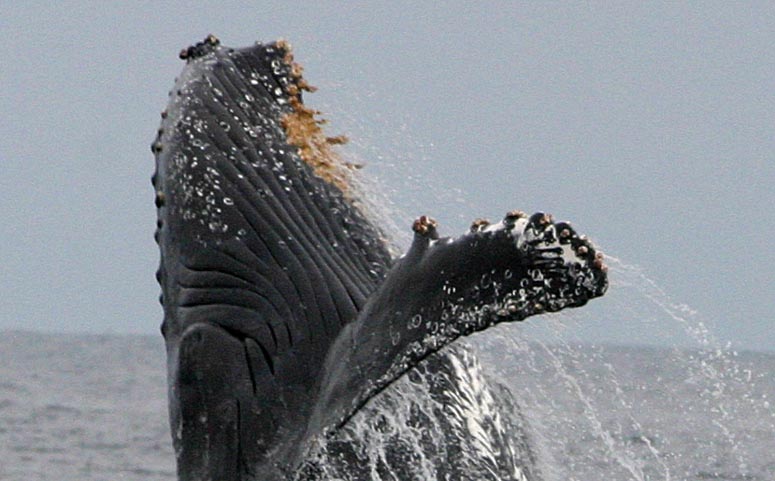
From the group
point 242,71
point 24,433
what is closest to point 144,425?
point 24,433

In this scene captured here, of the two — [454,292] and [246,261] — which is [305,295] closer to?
[246,261]

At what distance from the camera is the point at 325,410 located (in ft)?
14.9

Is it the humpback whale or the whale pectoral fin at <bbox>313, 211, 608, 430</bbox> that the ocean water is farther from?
the whale pectoral fin at <bbox>313, 211, 608, 430</bbox>

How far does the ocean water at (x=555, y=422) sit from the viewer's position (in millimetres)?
5574

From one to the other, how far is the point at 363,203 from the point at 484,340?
1.97 feet

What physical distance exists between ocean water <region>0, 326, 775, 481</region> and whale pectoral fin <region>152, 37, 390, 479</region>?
564mm

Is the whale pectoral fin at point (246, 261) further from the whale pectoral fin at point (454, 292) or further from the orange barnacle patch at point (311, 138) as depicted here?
the whale pectoral fin at point (454, 292)

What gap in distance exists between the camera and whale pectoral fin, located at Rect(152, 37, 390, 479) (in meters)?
4.77

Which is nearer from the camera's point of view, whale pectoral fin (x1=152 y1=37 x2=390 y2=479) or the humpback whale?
the humpback whale

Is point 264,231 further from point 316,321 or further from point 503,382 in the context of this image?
point 503,382

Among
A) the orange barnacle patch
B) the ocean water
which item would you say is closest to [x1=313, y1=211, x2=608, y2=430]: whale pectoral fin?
the ocean water

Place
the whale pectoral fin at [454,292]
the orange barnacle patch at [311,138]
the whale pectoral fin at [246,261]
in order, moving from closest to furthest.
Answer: the whale pectoral fin at [454,292]
the whale pectoral fin at [246,261]
the orange barnacle patch at [311,138]

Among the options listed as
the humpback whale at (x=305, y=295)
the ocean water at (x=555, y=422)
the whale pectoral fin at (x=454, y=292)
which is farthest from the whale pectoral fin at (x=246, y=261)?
the ocean water at (x=555, y=422)

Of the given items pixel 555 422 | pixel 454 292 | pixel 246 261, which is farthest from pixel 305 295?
pixel 555 422
